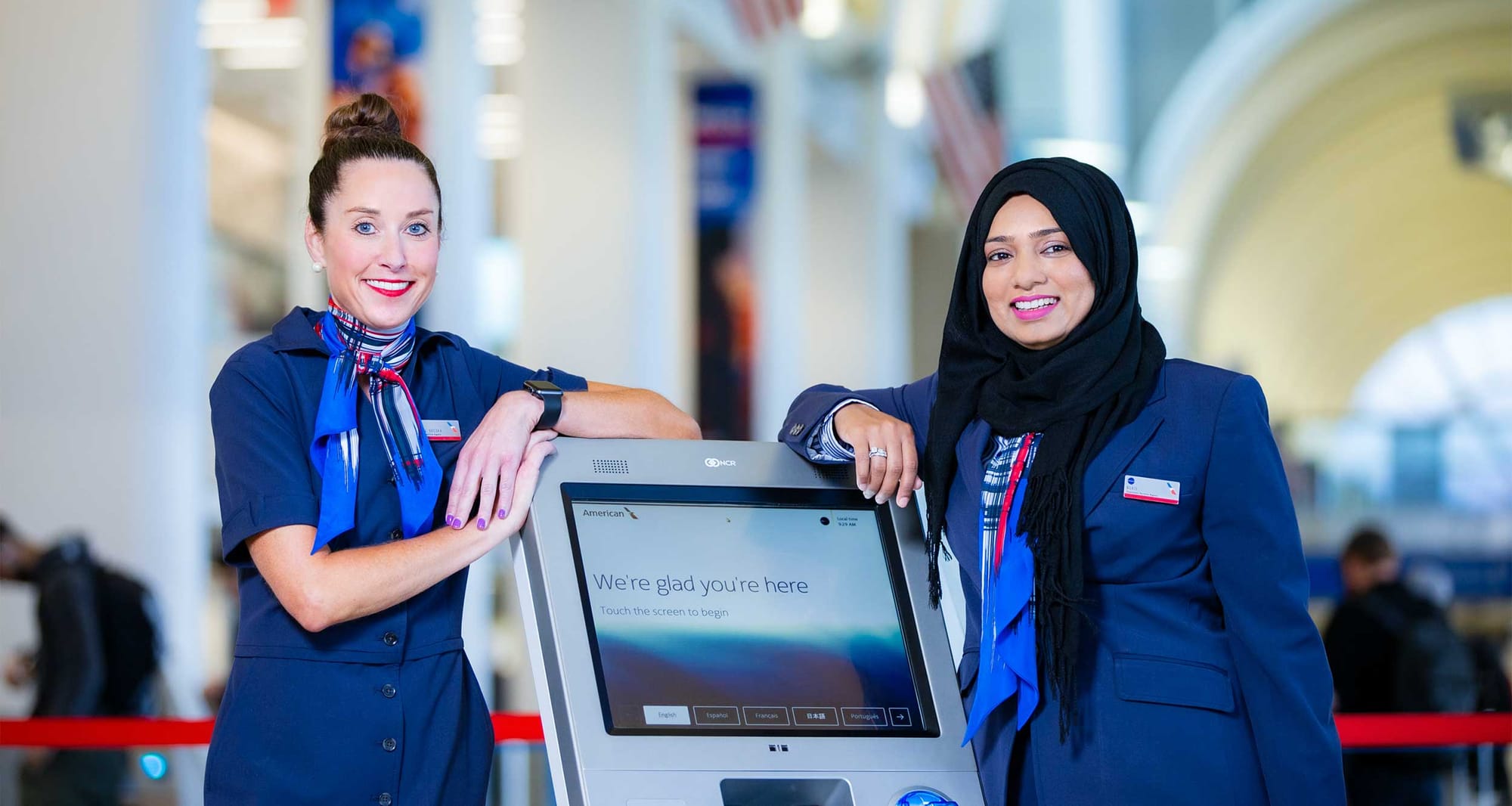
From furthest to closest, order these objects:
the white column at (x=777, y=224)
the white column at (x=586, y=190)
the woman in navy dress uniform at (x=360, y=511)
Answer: the white column at (x=777, y=224)
the white column at (x=586, y=190)
the woman in navy dress uniform at (x=360, y=511)

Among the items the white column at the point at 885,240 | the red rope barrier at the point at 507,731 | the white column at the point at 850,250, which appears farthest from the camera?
the white column at the point at 885,240

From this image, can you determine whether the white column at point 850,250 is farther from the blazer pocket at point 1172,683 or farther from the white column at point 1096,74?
A: the blazer pocket at point 1172,683

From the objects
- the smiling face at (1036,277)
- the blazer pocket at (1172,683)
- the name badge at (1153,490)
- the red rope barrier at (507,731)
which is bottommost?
the red rope barrier at (507,731)

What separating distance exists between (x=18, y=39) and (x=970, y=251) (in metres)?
5.03

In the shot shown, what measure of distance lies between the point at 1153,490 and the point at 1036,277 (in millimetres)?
345

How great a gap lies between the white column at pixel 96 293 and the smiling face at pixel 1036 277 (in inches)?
177

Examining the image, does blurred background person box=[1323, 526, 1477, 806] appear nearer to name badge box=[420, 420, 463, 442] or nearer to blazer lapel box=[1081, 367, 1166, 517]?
blazer lapel box=[1081, 367, 1166, 517]

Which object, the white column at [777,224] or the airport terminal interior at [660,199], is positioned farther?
the white column at [777,224]

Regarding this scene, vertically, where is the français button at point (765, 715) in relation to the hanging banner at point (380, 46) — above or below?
below

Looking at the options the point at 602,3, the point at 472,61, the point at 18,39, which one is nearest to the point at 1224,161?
the point at 602,3

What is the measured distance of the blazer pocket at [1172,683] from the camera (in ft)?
6.95

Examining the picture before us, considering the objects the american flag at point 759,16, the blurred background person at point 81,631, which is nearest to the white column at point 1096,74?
the american flag at point 759,16

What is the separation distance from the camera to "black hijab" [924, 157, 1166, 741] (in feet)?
7.03

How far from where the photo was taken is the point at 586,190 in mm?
10164
